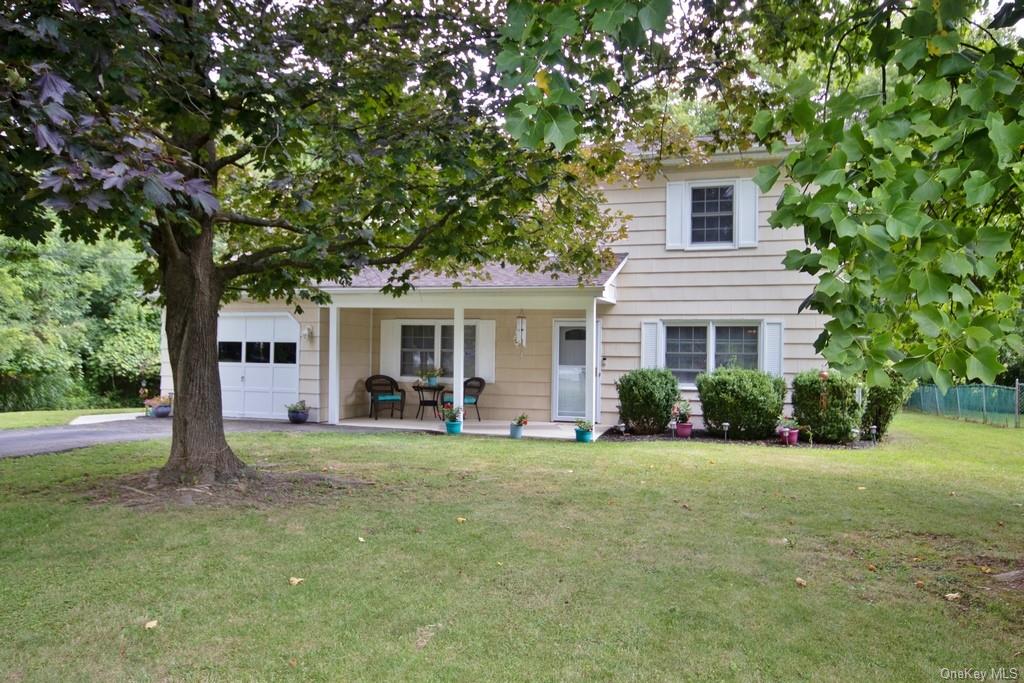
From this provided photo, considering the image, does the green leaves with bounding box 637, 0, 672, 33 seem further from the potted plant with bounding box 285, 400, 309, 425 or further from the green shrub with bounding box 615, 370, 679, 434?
the potted plant with bounding box 285, 400, 309, 425

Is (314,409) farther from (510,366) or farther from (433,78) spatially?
(433,78)

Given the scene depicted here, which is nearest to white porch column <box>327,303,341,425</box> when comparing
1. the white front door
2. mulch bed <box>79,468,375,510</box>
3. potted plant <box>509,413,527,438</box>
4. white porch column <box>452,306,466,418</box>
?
white porch column <box>452,306,466,418</box>

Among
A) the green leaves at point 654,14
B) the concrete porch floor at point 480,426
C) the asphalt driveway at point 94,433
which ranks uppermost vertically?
the green leaves at point 654,14

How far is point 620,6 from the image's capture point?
2045 millimetres

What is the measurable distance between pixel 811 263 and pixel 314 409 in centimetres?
1281

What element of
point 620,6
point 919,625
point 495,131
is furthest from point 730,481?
point 620,6

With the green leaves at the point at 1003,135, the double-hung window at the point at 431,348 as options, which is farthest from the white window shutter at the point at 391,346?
the green leaves at the point at 1003,135

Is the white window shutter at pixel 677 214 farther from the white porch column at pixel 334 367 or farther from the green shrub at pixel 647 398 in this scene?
the white porch column at pixel 334 367

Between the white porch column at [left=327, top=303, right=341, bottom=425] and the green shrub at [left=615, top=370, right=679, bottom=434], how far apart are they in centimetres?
566

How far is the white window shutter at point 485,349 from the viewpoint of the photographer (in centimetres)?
1405

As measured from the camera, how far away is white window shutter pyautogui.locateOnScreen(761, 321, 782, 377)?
39.3 feet

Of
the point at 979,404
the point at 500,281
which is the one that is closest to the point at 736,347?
the point at 500,281

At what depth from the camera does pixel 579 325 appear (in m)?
13.7

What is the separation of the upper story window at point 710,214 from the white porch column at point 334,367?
6.66 metres
